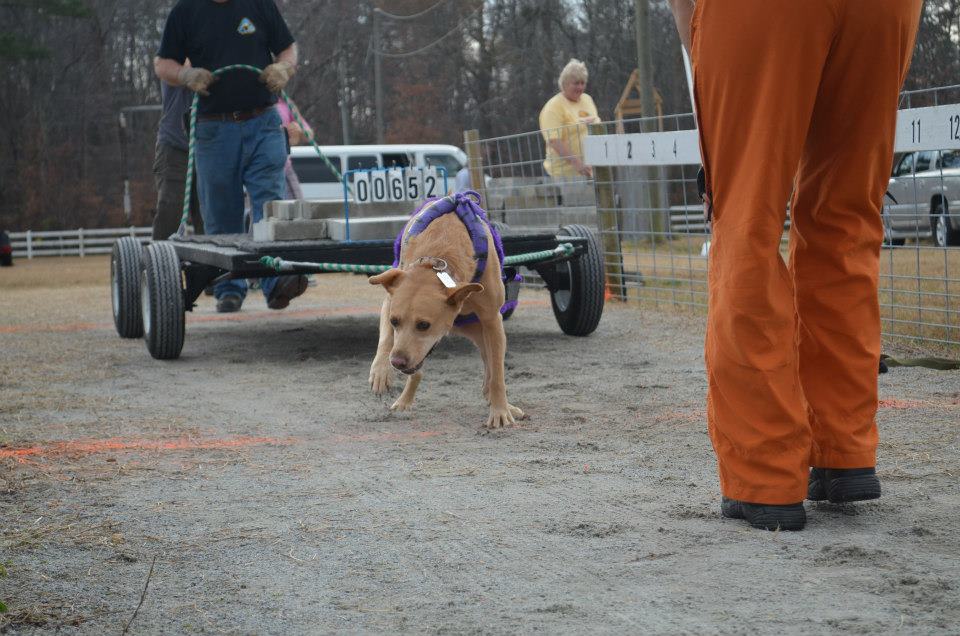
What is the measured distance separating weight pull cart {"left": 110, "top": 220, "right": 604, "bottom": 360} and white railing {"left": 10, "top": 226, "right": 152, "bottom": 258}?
75.8 ft

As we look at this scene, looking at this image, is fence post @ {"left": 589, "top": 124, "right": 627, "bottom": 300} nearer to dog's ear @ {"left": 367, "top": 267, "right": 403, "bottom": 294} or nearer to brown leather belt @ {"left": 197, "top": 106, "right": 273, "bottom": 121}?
brown leather belt @ {"left": 197, "top": 106, "right": 273, "bottom": 121}

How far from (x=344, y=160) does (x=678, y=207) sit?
2133cm

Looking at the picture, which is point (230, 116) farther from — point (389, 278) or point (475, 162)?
point (475, 162)

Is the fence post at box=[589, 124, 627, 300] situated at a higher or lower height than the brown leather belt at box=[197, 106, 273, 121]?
lower

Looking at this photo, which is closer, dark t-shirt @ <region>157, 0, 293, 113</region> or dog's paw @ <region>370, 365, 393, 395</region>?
dog's paw @ <region>370, 365, 393, 395</region>

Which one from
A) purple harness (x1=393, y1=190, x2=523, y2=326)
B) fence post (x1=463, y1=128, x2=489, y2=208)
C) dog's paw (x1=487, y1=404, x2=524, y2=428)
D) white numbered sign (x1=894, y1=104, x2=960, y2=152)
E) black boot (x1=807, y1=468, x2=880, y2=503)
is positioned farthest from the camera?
fence post (x1=463, y1=128, x2=489, y2=208)

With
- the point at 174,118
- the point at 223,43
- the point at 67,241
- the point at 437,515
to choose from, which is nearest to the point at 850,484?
the point at 437,515

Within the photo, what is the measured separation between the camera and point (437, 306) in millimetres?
4238

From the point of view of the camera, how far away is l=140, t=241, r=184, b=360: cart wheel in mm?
6281

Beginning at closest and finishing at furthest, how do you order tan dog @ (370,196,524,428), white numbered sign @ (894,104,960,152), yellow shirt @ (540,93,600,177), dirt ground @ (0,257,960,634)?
dirt ground @ (0,257,960,634), tan dog @ (370,196,524,428), white numbered sign @ (894,104,960,152), yellow shirt @ (540,93,600,177)

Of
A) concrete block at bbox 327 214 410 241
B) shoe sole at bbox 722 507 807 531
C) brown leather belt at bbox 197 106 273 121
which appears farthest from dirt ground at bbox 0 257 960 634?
brown leather belt at bbox 197 106 273 121

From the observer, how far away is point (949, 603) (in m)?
2.12

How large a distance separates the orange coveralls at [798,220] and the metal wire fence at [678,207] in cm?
208

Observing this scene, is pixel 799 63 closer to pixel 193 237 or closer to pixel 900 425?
pixel 900 425
